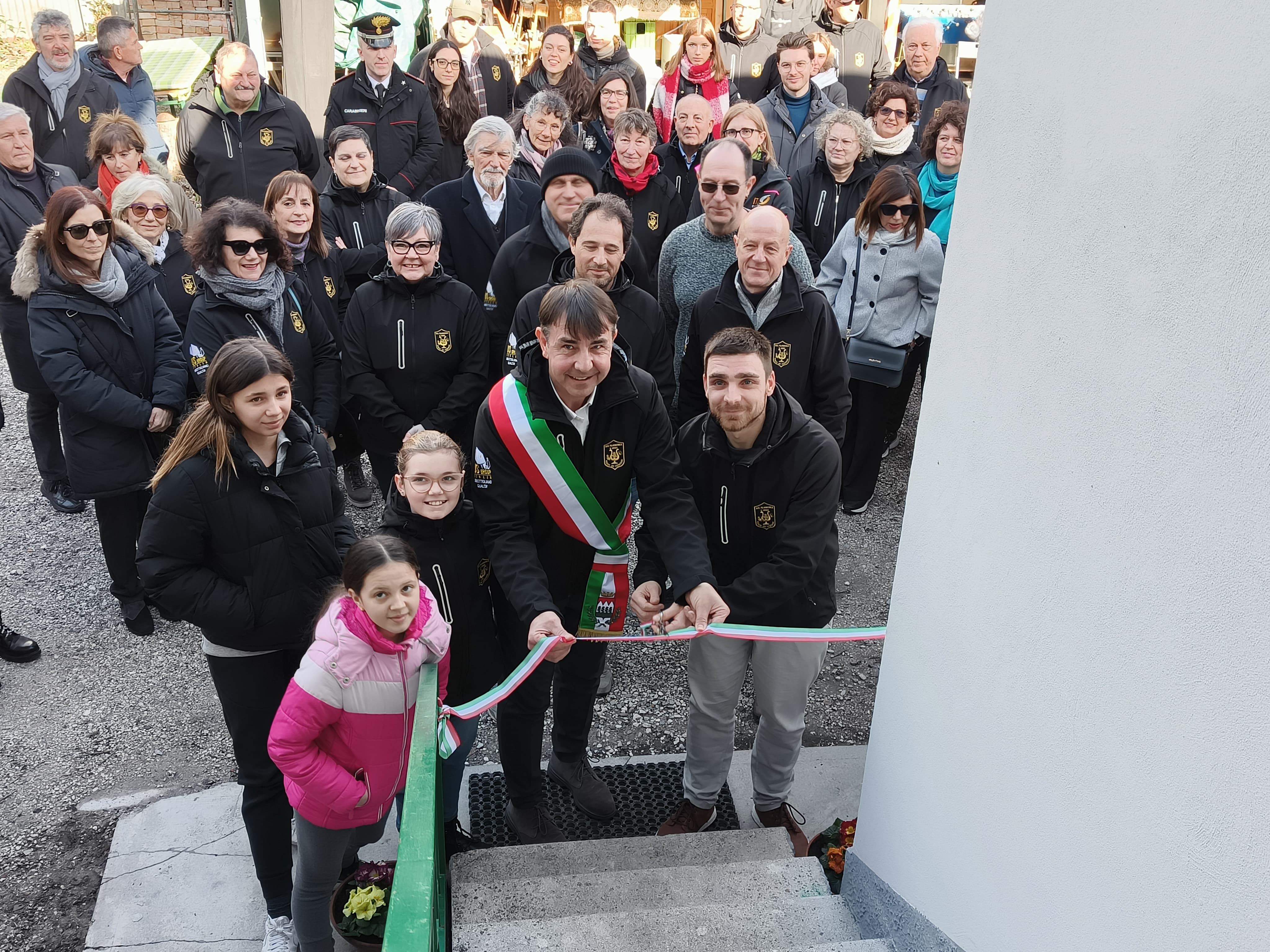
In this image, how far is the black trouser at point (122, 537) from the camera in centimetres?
498

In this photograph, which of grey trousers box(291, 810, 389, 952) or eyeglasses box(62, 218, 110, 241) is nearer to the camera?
grey trousers box(291, 810, 389, 952)

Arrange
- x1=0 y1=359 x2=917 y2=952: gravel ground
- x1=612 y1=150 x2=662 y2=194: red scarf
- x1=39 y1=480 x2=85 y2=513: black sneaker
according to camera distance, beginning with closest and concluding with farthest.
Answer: x1=0 y1=359 x2=917 y2=952: gravel ground
x1=612 y1=150 x2=662 y2=194: red scarf
x1=39 y1=480 x2=85 y2=513: black sneaker

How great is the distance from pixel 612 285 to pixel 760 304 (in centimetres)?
71

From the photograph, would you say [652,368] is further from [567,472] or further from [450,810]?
[450,810]

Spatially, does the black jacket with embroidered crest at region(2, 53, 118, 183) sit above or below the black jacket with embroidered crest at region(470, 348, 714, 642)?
above

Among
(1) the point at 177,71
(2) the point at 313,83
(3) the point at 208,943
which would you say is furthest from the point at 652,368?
(1) the point at 177,71

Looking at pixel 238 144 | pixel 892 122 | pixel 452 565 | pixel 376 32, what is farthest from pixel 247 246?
pixel 892 122

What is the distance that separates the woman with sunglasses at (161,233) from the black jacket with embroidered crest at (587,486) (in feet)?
8.83

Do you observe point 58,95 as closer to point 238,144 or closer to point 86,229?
point 238,144

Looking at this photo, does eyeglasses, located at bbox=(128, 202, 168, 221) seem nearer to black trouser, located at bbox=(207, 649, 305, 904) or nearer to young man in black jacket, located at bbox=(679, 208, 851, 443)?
young man in black jacket, located at bbox=(679, 208, 851, 443)

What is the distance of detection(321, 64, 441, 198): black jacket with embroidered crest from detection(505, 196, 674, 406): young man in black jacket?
139 inches

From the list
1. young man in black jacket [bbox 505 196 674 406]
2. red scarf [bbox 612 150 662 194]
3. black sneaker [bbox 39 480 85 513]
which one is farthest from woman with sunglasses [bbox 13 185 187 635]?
red scarf [bbox 612 150 662 194]

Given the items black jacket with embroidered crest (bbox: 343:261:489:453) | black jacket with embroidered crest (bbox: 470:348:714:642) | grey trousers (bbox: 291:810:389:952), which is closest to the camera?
grey trousers (bbox: 291:810:389:952)

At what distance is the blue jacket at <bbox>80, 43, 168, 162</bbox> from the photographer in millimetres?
7914
